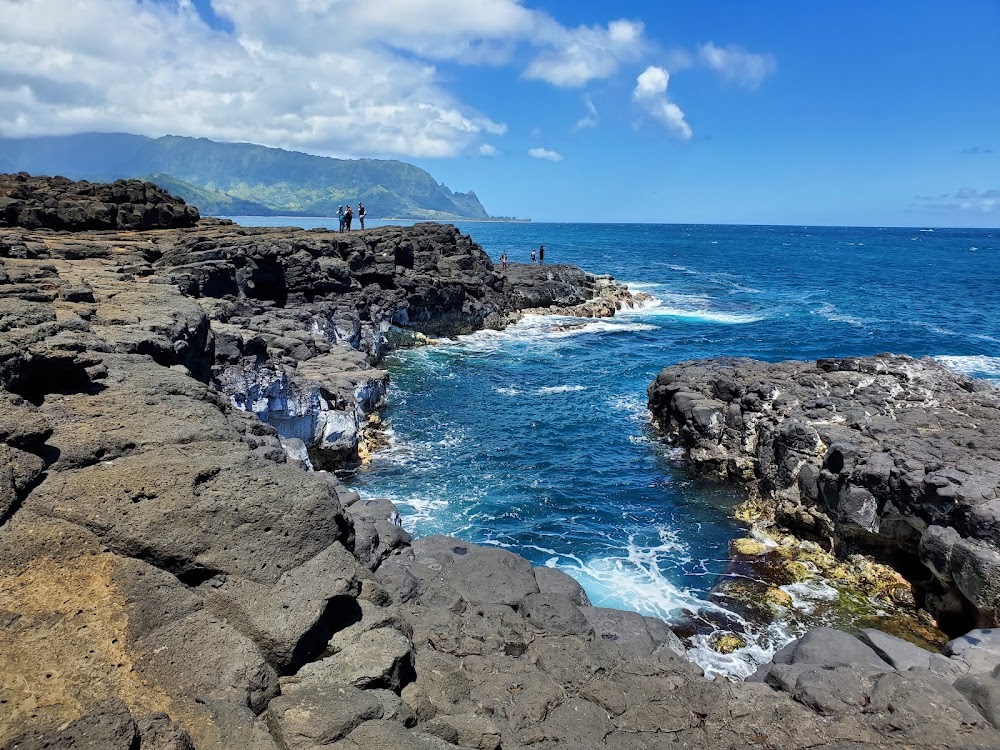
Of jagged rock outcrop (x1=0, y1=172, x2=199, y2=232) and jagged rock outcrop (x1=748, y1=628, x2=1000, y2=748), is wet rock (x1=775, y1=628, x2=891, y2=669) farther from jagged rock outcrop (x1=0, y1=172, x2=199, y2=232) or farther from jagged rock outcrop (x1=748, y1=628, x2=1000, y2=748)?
jagged rock outcrop (x1=0, y1=172, x2=199, y2=232)

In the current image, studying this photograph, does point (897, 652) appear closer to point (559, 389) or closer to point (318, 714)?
point (318, 714)

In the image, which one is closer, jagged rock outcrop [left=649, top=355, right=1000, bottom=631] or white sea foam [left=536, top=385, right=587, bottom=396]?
jagged rock outcrop [left=649, top=355, right=1000, bottom=631]

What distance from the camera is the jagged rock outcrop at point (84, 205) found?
3659 centimetres

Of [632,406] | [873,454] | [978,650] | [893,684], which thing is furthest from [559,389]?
[893,684]

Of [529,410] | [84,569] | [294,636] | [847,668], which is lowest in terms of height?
[529,410]

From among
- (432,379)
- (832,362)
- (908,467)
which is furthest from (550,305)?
(908,467)

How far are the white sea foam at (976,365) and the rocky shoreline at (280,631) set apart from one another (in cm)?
3223

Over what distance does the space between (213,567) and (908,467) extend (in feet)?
58.0

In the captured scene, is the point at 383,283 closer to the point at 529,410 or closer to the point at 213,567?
the point at 529,410

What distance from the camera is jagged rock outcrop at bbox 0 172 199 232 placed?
3659 centimetres

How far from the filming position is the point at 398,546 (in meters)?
12.4

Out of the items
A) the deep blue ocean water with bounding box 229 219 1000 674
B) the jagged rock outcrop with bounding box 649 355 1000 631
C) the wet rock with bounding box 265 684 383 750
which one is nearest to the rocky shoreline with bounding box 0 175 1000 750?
the wet rock with bounding box 265 684 383 750

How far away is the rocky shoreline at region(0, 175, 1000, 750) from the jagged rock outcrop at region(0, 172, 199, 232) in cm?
2715

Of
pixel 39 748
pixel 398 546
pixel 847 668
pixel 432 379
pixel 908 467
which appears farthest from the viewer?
pixel 432 379
